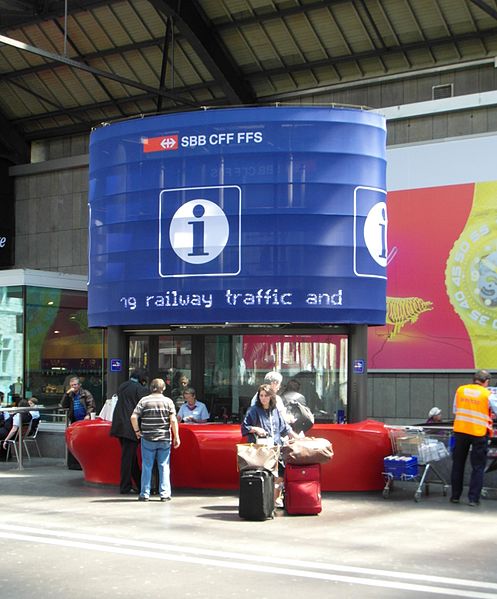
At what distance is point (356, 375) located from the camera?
1539 cm

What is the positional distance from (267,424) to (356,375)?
2.74m

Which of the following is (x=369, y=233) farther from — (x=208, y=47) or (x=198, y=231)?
(x=208, y=47)

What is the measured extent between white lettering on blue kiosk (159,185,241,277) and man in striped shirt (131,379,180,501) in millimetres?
2409

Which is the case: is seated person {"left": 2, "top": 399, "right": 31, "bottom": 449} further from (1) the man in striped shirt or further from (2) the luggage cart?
(2) the luggage cart

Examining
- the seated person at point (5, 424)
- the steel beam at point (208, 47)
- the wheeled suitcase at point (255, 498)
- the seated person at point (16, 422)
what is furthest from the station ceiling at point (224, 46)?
the wheeled suitcase at point (255, 498)

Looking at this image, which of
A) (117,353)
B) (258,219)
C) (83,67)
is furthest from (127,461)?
(83,67)

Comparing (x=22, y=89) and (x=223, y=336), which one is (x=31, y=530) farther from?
(x=22, y=89)

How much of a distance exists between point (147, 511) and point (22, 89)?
992 inches

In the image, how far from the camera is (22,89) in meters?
35.2

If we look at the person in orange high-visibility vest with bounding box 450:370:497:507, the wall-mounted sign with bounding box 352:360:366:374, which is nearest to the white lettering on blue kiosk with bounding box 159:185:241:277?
the wall-mounted sign with bounding box 352:360:366:374

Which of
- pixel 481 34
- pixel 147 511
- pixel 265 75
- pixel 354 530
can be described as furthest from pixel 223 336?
pixel 265 75

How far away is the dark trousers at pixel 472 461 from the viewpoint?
13.3 metres

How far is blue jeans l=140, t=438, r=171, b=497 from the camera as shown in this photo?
45.5 ft

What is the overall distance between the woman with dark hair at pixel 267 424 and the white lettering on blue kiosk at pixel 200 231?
288 cm
